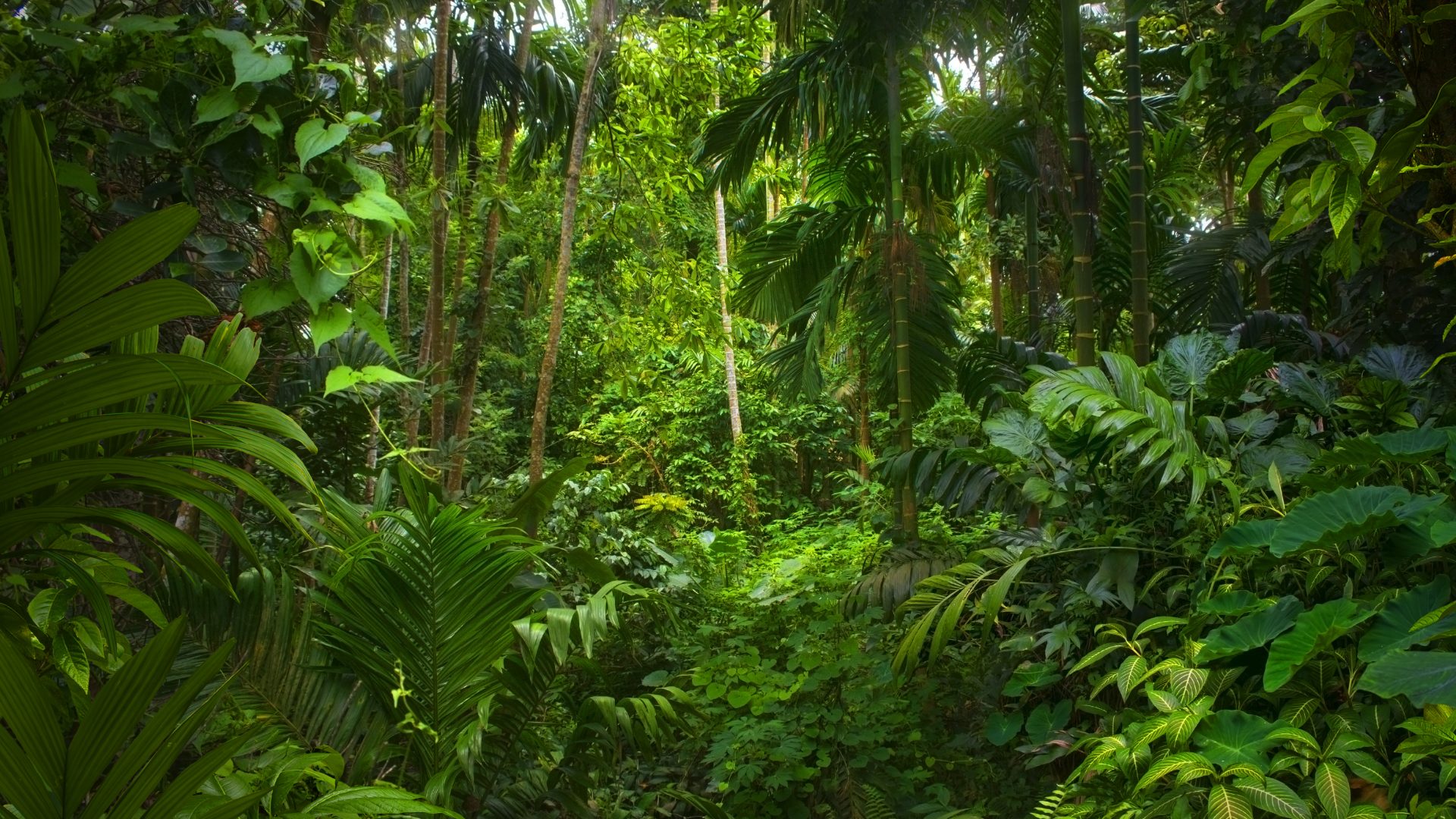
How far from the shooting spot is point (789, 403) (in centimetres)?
584

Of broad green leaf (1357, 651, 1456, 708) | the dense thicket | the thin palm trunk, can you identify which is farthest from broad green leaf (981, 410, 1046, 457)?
the thin palm trunk

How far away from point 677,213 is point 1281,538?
186 inches

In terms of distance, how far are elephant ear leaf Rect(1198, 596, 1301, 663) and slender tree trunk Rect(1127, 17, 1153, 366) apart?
1.97m

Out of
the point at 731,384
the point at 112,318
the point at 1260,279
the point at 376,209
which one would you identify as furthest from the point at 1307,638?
the point at 731,384

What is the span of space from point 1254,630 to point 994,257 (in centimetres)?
568

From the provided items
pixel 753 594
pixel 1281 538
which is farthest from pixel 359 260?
pixel 753 594

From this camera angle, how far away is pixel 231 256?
1.58 metres

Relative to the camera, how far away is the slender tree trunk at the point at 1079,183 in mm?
3699

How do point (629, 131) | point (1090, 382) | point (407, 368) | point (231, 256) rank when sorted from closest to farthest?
point (231, 256)
point (1090, 382)
point (407, 368)
point (629, 131)

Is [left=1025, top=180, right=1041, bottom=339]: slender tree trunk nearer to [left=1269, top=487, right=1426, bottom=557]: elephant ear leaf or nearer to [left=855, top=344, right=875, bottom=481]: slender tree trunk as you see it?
[left=855, top=344, right=875, bottom=481]: slender tree trunk

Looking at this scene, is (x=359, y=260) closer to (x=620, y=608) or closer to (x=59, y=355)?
(x=59, y=355)

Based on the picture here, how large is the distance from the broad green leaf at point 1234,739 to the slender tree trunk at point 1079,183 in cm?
181

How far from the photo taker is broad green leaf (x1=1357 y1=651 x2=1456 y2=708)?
1.62m

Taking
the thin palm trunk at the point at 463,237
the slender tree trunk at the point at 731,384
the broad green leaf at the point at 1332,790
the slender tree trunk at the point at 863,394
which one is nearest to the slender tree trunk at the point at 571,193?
the thin palm trunk at the point at 463,237
